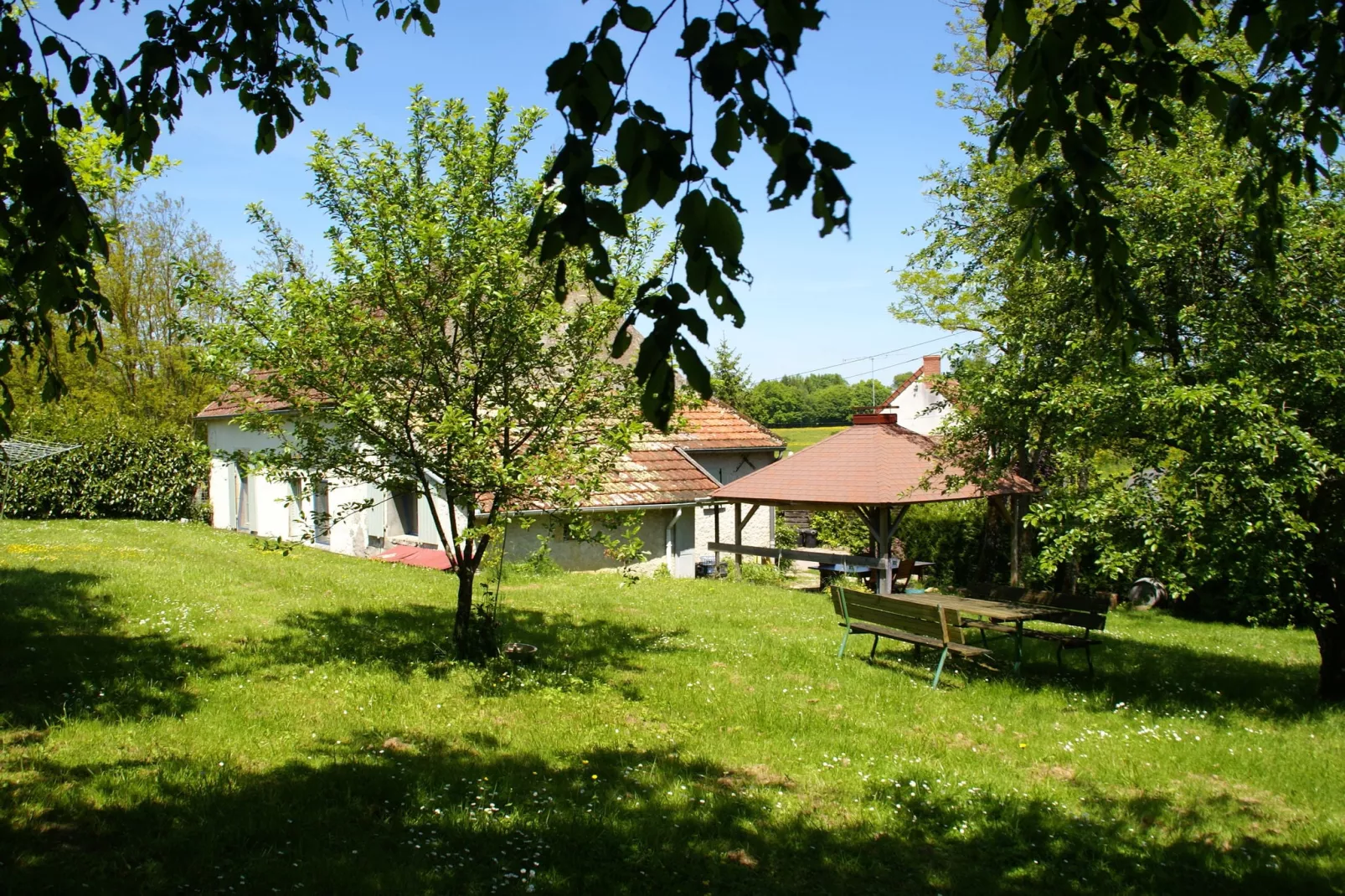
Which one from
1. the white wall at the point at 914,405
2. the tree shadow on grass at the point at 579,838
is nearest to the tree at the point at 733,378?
the white wall at the point at 914,405

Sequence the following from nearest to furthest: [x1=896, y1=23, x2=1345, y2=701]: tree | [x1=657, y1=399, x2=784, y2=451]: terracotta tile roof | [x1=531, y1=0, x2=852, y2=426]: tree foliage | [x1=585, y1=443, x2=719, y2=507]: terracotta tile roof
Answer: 1. [x1=531, y1=0, x2=852, y2=426]: tree foliage
2. [x1=896, y1=23, x2=1345, y2=701]: tree
3. [x1=585, y1=443, x2=719, y2=507]: terracotta tile roof
4. [x1=657, y1=399, x2=784, y2=451]: terracotta tile roof

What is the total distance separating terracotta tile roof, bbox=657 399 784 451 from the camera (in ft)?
81.0

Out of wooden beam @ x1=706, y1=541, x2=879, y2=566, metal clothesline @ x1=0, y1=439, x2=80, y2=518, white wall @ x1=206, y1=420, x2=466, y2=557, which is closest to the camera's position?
wooden beam @ x1=706, y1=541, x2=879, y2=566

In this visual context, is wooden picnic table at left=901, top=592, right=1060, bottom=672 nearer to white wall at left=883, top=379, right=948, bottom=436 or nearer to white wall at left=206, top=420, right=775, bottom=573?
white wall at left=206, top=420, right=775, bottom=573

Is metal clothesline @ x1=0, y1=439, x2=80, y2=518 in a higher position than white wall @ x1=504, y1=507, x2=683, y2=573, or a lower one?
higher

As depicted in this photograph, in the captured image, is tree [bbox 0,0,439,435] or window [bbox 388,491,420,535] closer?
tree [bbox 0,0,439,435]

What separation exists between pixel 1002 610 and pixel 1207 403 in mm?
3356

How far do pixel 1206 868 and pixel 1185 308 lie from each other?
5.63m

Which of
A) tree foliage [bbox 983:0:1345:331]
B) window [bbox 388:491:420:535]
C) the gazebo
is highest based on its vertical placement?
tree foliage [bbox 983:0:1345:331]

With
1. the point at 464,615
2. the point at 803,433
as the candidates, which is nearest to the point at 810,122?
the point at 464,615

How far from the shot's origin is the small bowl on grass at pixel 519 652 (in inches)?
382

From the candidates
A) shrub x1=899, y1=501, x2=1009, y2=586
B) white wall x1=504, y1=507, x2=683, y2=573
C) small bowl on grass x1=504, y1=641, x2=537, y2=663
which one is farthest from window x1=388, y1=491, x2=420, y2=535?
shrub x1=899, y1=501, x2=1009, y2=586

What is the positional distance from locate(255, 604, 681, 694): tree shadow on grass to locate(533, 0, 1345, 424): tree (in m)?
6.66

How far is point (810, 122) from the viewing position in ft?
8.75
